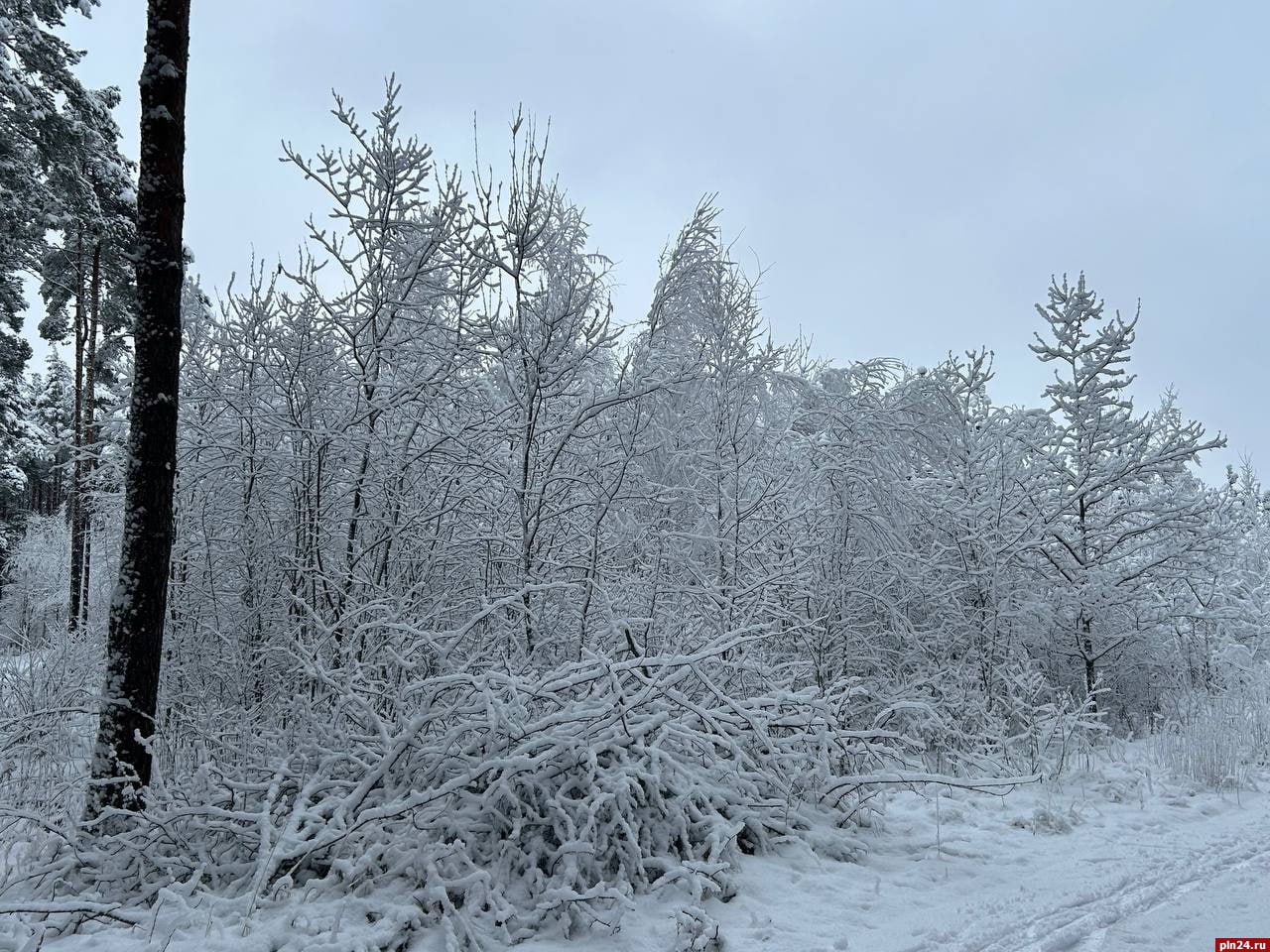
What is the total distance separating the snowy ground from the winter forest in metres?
0.03

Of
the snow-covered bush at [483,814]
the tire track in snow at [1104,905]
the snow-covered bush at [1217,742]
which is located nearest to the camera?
the tire track in snow at [1104,905]

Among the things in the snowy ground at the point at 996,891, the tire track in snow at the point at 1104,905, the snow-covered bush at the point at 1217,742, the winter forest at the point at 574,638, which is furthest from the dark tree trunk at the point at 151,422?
the snow-covered bush at the point at 1217,742

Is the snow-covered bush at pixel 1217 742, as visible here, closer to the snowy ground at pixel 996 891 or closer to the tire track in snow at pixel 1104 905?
the snowy ground at pixel 996 891

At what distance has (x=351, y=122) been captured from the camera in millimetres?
6840

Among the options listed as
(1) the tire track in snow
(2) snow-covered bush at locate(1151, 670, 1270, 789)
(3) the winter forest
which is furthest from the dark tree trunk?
(2) snow-covered bush at locate(1151, 670, 1270, 789)

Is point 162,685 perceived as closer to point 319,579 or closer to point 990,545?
point 319,579

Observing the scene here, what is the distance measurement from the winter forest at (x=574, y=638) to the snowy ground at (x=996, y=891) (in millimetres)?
33

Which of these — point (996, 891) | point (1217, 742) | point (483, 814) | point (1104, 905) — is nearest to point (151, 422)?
point (483, 814)

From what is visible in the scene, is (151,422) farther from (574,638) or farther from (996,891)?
(996,891)

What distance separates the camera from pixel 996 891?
418 centimetres

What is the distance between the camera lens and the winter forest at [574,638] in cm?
396

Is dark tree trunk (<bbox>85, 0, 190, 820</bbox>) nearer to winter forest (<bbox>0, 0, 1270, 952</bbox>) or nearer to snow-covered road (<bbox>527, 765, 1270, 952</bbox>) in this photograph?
winter forest (<bbox>0, 0, 1270, 952</bbox>)

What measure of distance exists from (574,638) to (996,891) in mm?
3389

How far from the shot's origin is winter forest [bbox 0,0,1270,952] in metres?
3.96
